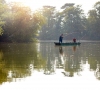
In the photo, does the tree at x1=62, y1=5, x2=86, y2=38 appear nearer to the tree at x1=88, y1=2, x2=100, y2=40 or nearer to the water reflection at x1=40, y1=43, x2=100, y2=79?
the tree at x1=88, y1=2, x2=100, y2=40

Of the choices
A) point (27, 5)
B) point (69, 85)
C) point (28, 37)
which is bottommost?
point (69, 85)

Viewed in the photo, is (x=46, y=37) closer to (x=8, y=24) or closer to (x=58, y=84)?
(x=8, y=24)

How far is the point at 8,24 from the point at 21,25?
3304mm

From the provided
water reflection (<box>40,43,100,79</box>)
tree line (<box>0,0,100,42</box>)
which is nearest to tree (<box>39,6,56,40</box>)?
tree line (<box>0,0,100,42</box>)

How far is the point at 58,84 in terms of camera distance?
11938 mm

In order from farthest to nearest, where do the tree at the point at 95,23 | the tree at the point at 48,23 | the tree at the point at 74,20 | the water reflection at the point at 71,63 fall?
the tree at the point at 48,23 → the tree at the point at 74,20 → the tree at the point at 95,23 → the water reflection at the point at 71,63

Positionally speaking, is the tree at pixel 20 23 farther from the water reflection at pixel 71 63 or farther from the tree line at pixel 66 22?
the water reflection at pixel 71 63

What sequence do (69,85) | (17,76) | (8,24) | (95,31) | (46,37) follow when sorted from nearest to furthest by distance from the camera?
(69,85) < (17,76) < (8,24) < (95,31) < (46,37)

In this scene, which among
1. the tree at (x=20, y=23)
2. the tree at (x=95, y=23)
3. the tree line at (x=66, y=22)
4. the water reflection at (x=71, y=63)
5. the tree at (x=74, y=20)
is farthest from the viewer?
the tree at (x=74, y=20)

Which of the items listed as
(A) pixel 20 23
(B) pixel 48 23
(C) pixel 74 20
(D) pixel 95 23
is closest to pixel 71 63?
(A) pixel 20 23

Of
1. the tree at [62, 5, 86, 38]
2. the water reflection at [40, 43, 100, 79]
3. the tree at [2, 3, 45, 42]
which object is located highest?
the tree at [62, 5, 86, 38]

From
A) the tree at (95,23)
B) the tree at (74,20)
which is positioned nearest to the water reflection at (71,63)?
the tree at (95,23)

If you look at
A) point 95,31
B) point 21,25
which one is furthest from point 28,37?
point 95,31

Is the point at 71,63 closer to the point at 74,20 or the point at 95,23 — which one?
the point at 95,23
